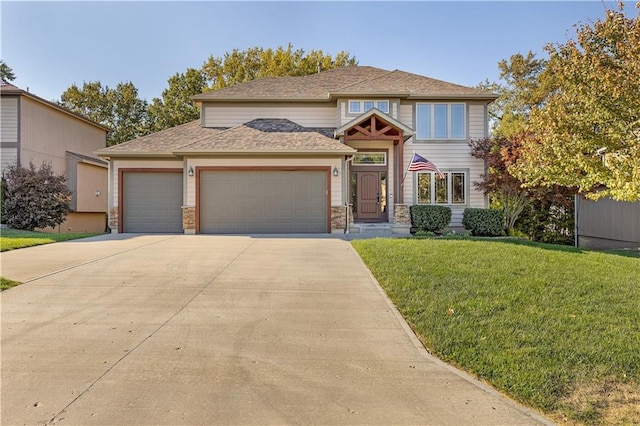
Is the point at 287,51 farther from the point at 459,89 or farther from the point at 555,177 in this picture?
the point at 555,177

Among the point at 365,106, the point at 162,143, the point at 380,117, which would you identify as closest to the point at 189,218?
the point at 162,143

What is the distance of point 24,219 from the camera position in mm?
14430

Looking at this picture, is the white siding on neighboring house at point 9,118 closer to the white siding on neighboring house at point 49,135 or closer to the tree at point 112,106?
the white siding on neighboring house at point 49,135

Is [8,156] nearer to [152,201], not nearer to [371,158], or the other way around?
[152,201]

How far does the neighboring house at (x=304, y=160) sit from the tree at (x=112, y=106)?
1792cm

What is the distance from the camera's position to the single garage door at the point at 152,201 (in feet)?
49.5

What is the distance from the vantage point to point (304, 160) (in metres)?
13.8

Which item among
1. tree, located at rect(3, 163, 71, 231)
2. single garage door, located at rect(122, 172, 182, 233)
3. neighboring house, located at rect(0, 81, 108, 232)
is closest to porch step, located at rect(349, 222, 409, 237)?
single garage door, located at rect(122, 172, 182, 233)

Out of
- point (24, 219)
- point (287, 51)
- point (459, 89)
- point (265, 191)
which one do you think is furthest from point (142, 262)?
point (287, 51)

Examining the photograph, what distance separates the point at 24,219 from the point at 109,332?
13.5 m

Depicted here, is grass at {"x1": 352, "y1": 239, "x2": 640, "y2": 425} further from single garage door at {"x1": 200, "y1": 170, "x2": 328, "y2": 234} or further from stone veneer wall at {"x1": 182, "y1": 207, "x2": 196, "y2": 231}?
stone veneer wall at {"x1": 182, "y1": 207, "x2": 196, "y2": 231}

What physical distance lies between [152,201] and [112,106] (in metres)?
22.0

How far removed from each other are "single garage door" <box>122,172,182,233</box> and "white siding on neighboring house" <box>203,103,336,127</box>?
3.66 meters

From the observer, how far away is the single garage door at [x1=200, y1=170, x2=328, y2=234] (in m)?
13.9
